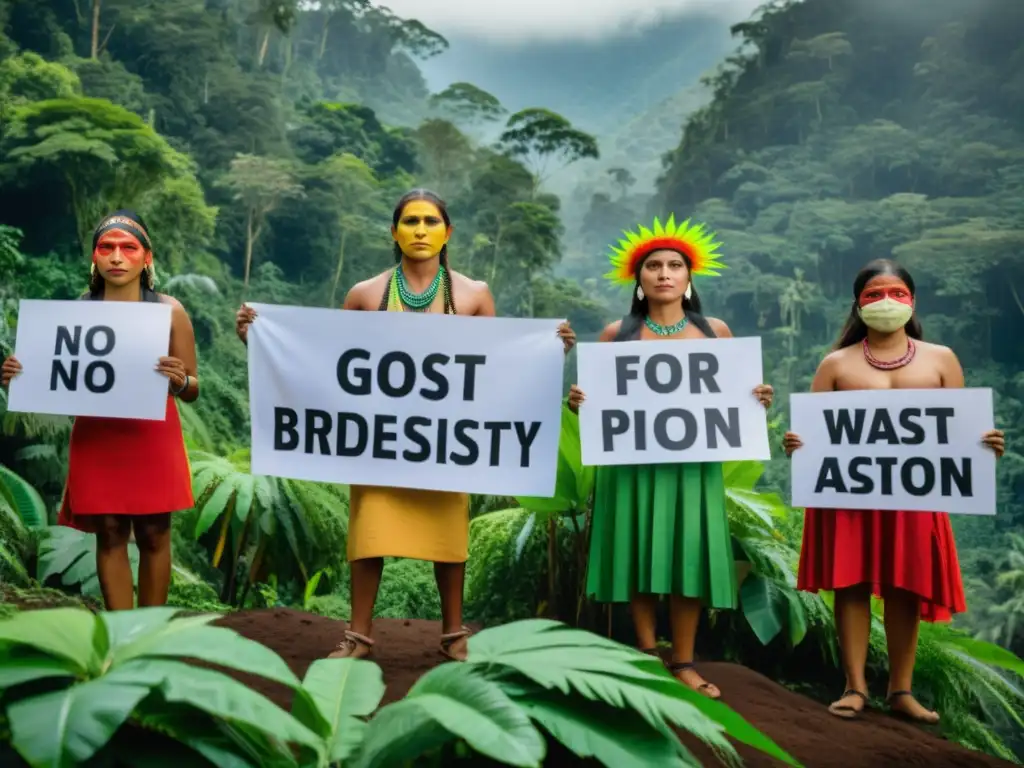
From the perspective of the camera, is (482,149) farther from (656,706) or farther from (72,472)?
(656,706)

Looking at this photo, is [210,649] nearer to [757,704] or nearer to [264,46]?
[757,704]

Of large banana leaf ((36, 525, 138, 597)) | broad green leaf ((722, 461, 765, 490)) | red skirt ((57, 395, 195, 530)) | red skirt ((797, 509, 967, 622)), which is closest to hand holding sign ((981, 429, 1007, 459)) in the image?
red skirt ((797, 509, 967, 622))

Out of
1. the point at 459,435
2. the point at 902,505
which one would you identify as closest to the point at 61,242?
the point at 459,435

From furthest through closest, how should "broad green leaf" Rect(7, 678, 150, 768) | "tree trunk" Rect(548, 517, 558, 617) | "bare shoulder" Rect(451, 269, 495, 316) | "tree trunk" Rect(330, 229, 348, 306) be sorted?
1. "tree trunk" Rect(330, 229, 348, 306)
2. "tree trunk" Rect(548, 517, 558, 617)
3. "bare shoulder" Rect(451, 269, 495, 316)
4. "broad green leaf" Rect(7, 678, 150, 768)

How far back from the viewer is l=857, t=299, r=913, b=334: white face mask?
11.5 feet

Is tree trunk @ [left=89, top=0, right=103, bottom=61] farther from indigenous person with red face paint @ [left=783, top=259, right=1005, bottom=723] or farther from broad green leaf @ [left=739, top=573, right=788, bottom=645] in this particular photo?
indigenous person with red face paint @ [left=783, top=259, right=1005, bottom=723]

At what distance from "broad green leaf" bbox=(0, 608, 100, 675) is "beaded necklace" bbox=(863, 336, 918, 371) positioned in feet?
9.13

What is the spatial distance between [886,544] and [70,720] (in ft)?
9.23

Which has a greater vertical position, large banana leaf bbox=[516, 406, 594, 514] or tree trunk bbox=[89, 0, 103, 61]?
tree trunk bbox=[89, 0, 103, 61]

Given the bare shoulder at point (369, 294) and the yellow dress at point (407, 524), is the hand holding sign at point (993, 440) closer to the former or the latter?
the yellow dress at point (407, 524)

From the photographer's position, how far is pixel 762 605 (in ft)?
14.4

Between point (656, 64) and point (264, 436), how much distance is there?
22569mm

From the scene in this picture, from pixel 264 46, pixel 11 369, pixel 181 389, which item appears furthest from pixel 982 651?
pixel 264 46

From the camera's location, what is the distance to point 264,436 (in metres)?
3.53
